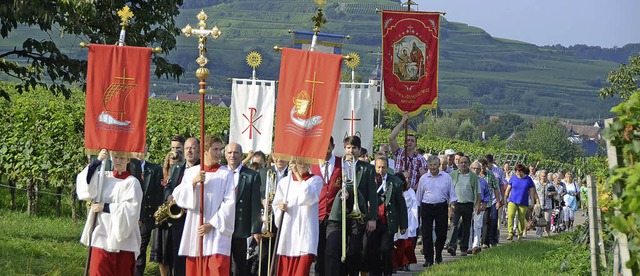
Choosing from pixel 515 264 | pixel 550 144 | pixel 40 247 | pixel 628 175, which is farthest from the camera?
pixel 550 144

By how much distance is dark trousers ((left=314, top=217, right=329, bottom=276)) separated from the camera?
15.0 meters

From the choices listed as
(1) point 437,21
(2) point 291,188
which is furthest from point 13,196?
(2) point 291,188

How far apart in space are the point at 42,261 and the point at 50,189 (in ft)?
34.0

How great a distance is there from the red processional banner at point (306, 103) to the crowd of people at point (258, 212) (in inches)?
7.1

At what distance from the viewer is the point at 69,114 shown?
2350 cm

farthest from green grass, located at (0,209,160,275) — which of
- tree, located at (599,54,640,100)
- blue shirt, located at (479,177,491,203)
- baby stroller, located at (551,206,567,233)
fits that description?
tree, located at (599,54,640,100)

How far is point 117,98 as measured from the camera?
12.7m

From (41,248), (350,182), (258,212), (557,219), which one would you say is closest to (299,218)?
(258,212)

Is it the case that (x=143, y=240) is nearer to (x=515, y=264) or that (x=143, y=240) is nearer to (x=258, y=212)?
(x=258, y=212)

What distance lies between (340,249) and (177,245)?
1923 millimetres

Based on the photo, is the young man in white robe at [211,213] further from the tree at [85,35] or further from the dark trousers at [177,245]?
the tree at [85,35]

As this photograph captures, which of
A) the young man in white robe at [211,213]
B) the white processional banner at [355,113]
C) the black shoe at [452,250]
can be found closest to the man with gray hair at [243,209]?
the young man in white robe at [211,213]

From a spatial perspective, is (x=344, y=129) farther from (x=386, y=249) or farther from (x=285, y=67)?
(x=285, y=67)

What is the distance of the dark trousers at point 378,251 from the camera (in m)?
16.3
